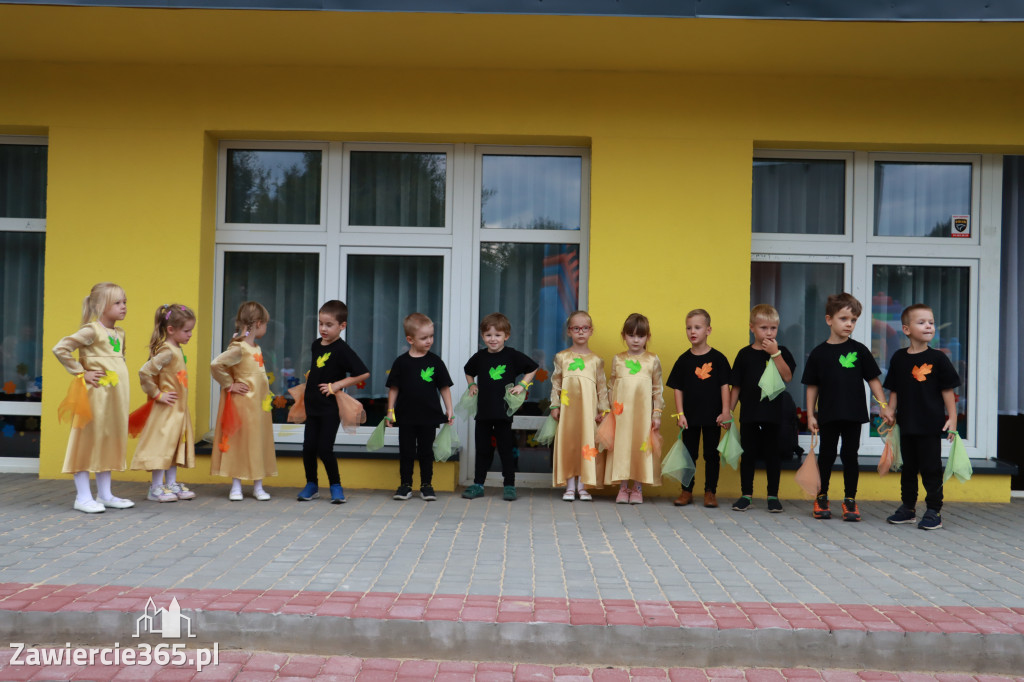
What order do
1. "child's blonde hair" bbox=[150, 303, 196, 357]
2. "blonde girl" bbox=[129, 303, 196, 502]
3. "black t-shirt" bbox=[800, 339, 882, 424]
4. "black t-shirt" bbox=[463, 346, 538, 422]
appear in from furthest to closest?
1. "black t-shirt" bbox=[463, 346, 538, 422]
2. "child's blonde hair" bbox=[150, 303, 196, 357]
3. "blonde girl" bbox=[129, 303, 196, 502]
4. "black t-shirt" bbox=[800, 339, 882, 424]

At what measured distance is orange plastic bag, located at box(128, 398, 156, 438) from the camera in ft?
22.9

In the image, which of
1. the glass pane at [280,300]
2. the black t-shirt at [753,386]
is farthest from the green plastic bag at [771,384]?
the glass pane at [280,300]

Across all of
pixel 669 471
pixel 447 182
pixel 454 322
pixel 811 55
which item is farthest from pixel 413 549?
pixel 811 55

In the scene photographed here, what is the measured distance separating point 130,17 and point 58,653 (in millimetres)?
4954

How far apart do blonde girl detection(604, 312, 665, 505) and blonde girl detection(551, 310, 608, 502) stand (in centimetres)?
14

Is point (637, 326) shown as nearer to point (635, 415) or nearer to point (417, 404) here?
point (635, 415)

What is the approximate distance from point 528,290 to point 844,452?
10.4ft

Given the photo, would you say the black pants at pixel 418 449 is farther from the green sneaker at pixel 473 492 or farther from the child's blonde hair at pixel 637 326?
the child's blonde hair at pixel 637 326

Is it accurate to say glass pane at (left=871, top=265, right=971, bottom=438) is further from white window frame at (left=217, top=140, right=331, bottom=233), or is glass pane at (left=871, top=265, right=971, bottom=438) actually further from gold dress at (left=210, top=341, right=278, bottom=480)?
gold dress at (left=210, top=341, right=278, bottom=480)

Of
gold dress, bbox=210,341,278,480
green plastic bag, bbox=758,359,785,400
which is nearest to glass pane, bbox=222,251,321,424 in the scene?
gold dress, bbox=210,341,278,480

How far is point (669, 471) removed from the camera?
712cm

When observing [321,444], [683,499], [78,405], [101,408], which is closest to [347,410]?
[321,444]

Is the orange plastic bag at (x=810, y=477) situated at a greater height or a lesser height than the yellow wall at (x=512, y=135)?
lesser

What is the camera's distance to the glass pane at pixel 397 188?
833 cm
